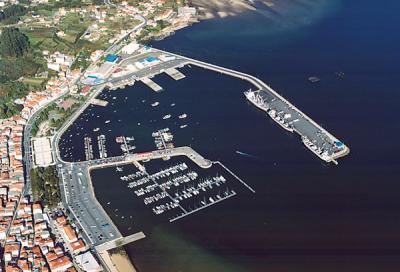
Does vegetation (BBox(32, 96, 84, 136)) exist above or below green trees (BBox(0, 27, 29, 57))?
below

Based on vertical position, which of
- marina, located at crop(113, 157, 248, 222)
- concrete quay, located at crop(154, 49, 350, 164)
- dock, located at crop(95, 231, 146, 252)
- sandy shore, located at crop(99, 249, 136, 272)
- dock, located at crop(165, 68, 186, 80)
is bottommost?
sandy shore, located at crop(99, 249, 136, 272)

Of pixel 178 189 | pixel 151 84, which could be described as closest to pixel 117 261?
pixel 178 189

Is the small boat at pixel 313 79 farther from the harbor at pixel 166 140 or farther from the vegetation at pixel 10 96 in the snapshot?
the vegetation at pixel 10 96

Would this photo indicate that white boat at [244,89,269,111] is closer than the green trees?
Yes

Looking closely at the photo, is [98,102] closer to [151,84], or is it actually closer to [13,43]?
[151,84]

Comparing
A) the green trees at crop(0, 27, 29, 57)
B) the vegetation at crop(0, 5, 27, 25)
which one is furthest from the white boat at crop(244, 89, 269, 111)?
the vegetation at crop(0, 5, 27, 25)

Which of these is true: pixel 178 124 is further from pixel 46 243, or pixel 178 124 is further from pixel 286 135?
pixel 46 243

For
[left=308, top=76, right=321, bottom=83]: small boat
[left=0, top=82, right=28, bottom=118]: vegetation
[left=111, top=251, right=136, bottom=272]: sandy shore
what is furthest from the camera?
[left=308, top=76, right=321, bottom=83]: small boat

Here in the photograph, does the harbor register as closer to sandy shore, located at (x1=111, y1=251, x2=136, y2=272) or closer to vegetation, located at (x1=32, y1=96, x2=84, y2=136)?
vegetation, located at (x1=32, y1=96, x2=84, y2=136)

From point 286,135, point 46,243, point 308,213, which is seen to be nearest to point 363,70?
point 286,135
